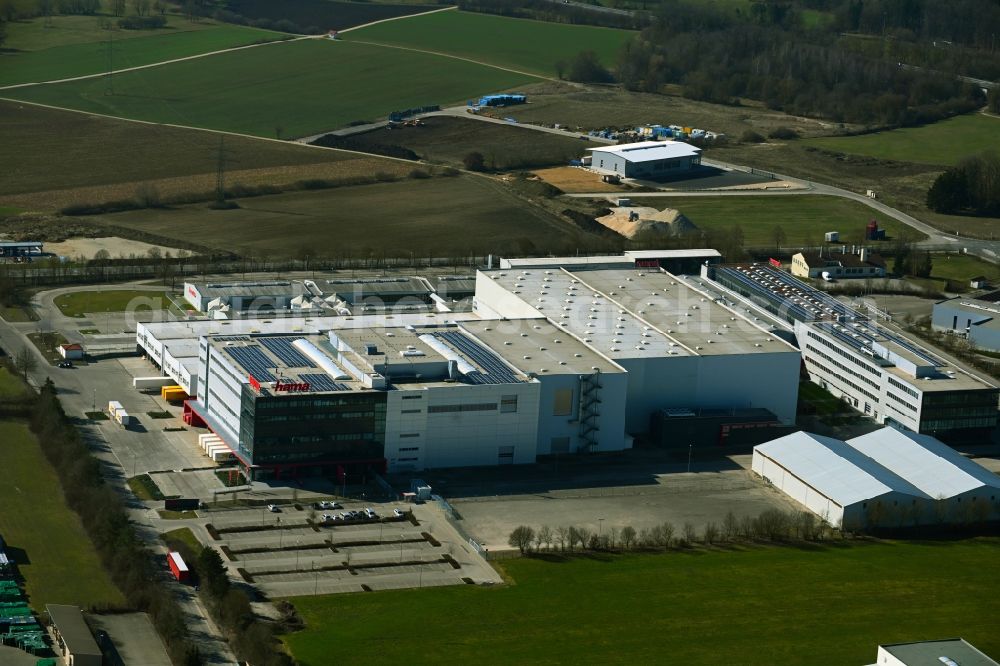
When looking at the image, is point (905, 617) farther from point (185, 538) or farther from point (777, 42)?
point (777, 42)

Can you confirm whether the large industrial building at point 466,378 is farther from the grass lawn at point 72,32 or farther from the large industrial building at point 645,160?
the large industrial building at point 645,160

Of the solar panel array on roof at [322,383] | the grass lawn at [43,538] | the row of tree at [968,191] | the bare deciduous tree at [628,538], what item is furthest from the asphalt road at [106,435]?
the row of tree at [968,191]

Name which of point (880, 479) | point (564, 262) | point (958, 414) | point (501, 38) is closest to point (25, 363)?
point (564, 262)

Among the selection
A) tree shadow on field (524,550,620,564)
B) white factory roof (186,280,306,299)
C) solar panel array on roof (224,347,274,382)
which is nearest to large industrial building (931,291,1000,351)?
white factory roof (186,280,306,299)

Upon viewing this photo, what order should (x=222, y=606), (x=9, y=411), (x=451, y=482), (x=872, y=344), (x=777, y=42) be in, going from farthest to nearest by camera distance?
1. (x=777, y=42)
2. (x=872, y=344)
3. (x=9, y=411)
4. (x=451, y=482)
5. (x=222, y=606)

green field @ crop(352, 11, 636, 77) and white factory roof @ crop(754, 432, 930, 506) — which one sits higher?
green field @ crop(352, 11, 636, 77)

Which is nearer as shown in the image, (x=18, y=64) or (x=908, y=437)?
(x=908, y=437)

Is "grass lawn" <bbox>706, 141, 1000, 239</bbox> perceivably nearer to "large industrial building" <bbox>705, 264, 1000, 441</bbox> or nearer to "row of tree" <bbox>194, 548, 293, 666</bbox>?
"large industrial building" <bbox>705, 264, 1000, 441</bbox>

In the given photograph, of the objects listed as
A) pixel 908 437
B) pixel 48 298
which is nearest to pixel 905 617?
pixel 908 437
